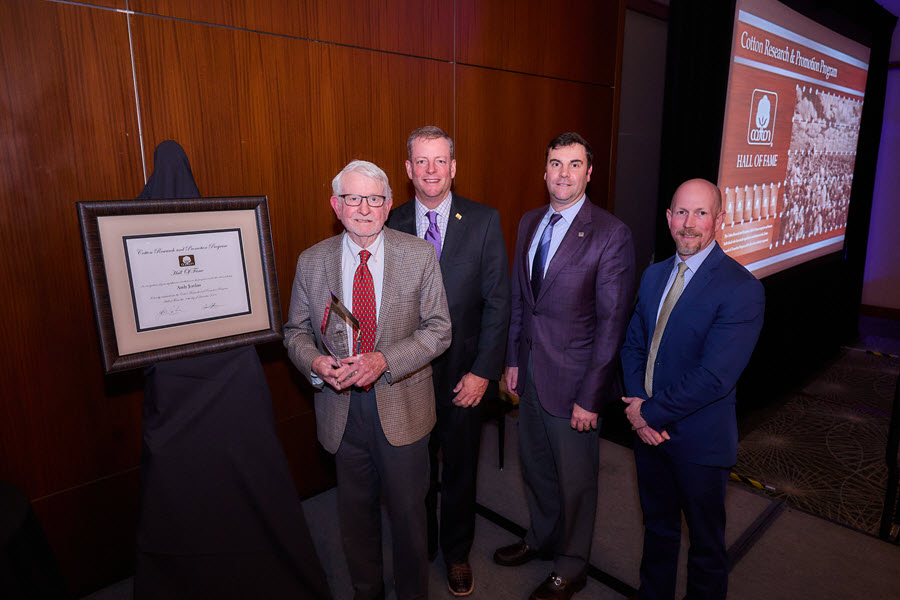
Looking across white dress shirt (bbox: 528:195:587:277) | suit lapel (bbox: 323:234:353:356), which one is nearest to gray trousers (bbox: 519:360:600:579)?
white dress shirt (bbox: 528:195:587:277)

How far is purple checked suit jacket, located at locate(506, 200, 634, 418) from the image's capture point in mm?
1981

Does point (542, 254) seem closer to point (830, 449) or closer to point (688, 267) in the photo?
point (688, 267)

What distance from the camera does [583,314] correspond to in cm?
204

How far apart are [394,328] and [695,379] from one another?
103 cm

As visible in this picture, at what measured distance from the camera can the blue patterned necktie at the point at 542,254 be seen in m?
2.13

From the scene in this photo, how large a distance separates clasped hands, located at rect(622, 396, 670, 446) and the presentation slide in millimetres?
2243

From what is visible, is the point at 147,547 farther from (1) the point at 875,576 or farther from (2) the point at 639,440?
(1) the point at 875,576

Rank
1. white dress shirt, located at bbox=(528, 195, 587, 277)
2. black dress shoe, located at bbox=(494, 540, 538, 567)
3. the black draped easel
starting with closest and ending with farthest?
the black draped easel, white dress shirt, located at bbox=(528, 195, 587, 277), black dress shoe, located at bbox=(494, 540, 538, 567)

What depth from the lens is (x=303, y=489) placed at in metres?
3.04

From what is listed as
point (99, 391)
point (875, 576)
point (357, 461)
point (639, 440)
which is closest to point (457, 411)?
point (357, 461)

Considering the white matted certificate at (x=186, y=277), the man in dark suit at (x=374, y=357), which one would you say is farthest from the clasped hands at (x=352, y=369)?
the white matted certificate at (x=186, y=277)

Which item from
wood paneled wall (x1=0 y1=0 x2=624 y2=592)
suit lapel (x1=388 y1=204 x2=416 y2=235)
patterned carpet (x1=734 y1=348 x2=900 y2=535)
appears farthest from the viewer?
patterned carpet (x1=734 y1=348 x2=900 y2=535)

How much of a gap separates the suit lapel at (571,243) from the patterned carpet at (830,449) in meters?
2.29

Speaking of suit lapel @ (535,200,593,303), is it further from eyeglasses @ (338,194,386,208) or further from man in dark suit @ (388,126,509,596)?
eyeglasses @ (338,194,386,208)
